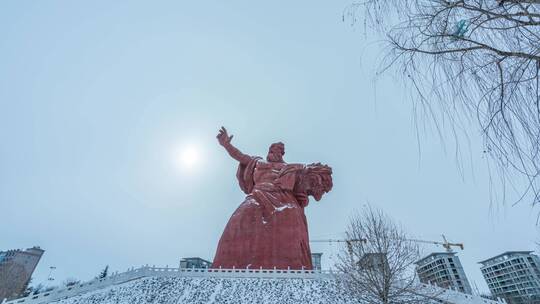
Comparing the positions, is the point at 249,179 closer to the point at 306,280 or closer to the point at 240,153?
the point at 240,153

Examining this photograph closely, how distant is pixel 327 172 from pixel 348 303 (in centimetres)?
1069

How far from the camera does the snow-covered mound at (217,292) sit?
37.2 feet

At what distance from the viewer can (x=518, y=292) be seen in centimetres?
3091

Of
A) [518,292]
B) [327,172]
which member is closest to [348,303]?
[327,172]

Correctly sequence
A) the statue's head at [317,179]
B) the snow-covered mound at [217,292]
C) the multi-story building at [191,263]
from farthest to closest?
1. the multi-story building at [191,263]
2. the statue's head at [317,179]
3. the snow-covered mound at [217,292]

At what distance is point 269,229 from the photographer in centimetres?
1705

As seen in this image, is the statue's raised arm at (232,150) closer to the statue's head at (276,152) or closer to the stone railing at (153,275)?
the statue's head at (276,152)

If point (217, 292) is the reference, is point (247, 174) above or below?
above

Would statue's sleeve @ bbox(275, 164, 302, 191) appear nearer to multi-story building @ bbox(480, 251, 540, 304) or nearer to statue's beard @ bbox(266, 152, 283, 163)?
statue's beard @ bbox(266, 152, 283, 163)

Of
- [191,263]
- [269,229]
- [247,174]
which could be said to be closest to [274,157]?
[247,174]

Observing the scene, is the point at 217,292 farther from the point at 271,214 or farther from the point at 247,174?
the point at 247,174

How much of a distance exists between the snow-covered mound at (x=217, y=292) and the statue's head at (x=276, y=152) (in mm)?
10571

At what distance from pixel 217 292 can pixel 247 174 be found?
33.8 ft

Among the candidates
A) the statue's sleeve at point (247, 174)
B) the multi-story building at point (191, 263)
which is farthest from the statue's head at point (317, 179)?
the multi-story building at point (191, 263)
